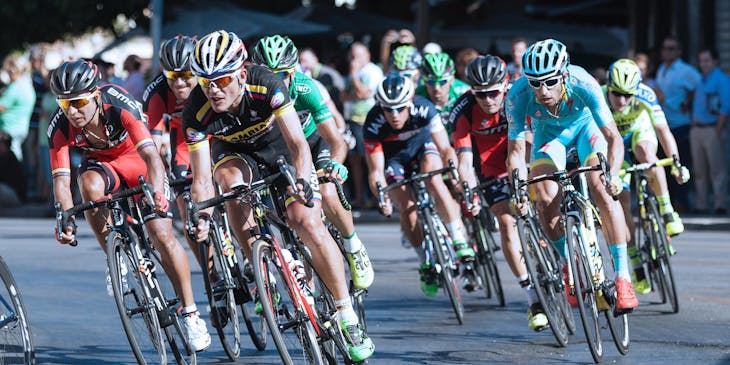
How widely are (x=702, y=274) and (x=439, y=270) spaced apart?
345 centimetres

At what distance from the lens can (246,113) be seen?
314 inches

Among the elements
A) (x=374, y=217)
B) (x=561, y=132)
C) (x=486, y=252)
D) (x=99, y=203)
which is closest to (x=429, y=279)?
(x=486, y=252)

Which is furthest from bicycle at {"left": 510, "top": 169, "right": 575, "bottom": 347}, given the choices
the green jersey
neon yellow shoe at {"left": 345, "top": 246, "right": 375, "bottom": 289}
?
the green jersey

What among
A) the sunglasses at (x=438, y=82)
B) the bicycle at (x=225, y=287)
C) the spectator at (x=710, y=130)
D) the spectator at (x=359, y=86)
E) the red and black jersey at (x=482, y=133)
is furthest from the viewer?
the spectator at (x=710, y=130)

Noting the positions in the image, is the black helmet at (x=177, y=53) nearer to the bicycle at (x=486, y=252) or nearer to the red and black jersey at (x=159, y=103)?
the red and black jersey at (x=159, y=103)

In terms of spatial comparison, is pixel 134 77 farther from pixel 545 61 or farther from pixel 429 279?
pixel 545 61

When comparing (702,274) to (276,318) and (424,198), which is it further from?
(276,318)

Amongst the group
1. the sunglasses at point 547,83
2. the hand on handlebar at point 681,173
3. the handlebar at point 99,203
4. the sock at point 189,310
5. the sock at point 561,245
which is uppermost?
the sunglasses at point 547,83

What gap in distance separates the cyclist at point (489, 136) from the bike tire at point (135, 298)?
276cm

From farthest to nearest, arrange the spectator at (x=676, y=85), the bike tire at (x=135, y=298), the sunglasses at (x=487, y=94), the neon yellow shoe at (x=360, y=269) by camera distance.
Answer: the spectator at (x=676, y=85) < the sunglasses at (x=487, y=94) < the neon yellow shoe at (x=360, y=269) < the bike tire at (x=135, y=298)

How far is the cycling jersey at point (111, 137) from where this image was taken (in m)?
8.32

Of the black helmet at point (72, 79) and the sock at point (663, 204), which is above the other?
the black helmet at point (72, 79)

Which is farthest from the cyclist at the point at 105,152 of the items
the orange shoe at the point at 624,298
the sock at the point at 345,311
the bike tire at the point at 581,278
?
the orange shoe at the point at 624,298

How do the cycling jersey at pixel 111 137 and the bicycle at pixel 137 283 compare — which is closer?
the bicycle at pixel 137 283
